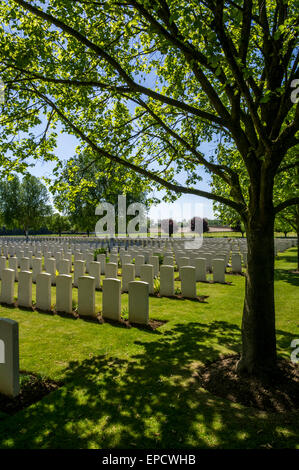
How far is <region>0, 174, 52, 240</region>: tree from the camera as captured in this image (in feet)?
165

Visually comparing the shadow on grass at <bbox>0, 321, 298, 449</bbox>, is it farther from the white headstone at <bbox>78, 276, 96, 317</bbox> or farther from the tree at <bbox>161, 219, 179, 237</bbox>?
the tree at <bbox>161, 219, 179, 237</bbox>

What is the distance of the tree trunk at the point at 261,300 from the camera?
4445 millimetres

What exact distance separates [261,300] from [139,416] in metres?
2.36

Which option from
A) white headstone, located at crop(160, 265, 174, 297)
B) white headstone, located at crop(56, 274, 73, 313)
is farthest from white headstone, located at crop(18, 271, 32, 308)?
white headstone, located at crop(160, 265, 174, 297)

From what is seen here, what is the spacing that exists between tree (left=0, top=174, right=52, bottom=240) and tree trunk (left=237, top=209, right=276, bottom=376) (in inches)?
1964

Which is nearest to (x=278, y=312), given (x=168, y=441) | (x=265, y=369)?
(x=265, y=369)

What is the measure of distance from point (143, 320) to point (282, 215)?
502 inches

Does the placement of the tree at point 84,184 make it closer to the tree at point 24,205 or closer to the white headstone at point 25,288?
the white headstone at point 25,288

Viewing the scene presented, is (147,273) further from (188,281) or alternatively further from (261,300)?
(261,300)

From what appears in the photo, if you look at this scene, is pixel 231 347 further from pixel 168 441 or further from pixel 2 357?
pixel 2 357

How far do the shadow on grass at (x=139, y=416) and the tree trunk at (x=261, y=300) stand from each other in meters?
0.84

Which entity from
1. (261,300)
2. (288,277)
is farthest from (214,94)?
(288,277)

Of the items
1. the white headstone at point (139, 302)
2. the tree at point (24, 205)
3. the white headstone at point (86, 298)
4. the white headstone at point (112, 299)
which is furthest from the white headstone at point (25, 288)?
the tree at point (24, 205)
